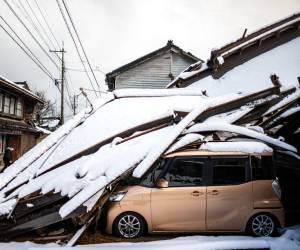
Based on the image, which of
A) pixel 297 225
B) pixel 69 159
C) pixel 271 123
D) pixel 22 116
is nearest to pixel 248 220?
pixel 297 225

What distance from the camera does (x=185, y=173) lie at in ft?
21.6

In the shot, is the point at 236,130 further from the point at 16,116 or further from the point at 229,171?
the point at 16,116

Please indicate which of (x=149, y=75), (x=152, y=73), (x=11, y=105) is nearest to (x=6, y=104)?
(x=11, y=105)

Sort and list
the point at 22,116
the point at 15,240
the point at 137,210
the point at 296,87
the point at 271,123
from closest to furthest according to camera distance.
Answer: the point at 15,240, the point at 137,210, the point at 271,123, the point at 296,87, the point at 22,116

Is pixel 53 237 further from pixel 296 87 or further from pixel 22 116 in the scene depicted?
pixel 22 116

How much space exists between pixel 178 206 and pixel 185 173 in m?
0.66

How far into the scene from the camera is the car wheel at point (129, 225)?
628cm

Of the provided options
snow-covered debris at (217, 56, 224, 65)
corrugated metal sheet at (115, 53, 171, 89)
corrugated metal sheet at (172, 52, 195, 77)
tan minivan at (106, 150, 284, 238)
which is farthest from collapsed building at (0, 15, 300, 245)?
corrugated metal sheet at (172, 52, 195, 77)

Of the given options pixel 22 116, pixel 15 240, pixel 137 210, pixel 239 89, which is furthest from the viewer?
pixel 22 116

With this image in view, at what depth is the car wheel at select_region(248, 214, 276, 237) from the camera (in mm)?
6445

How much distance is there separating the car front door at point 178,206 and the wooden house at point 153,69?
14819 mm

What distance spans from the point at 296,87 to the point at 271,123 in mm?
2429

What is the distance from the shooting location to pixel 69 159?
7.40 meters

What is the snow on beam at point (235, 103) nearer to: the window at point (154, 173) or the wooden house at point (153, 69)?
the window at point (154, 173)
